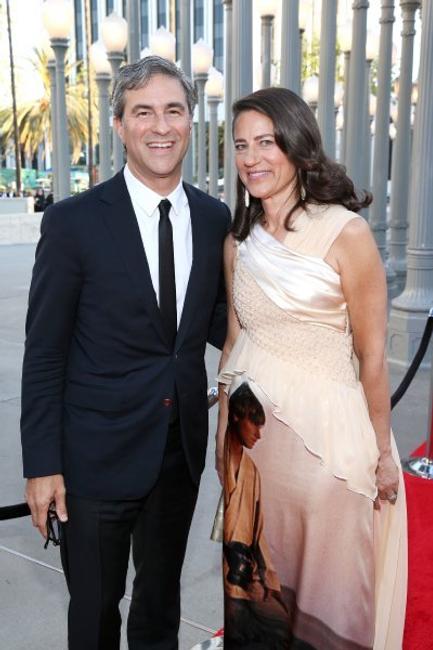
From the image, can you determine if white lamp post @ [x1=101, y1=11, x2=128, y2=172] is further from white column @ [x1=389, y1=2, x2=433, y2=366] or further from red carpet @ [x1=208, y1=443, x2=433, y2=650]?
red carpet @ [x1=208, y1=443, x2=433, y2=650]

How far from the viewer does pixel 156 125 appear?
2250 mm

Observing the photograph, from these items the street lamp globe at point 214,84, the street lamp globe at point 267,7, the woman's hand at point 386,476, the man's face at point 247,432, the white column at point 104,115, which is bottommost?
the woman's hand at point 386,476

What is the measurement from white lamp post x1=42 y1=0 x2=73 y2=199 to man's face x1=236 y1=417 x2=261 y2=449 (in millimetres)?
6993

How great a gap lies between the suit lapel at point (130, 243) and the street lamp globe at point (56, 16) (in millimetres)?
7081

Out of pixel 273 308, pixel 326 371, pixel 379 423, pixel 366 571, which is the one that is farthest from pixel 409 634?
pixel 273 308

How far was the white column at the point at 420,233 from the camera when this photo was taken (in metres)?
7.72

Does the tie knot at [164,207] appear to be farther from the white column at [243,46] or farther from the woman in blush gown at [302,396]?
the white column at [243,46]

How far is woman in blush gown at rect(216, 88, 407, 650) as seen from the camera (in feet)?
7.35

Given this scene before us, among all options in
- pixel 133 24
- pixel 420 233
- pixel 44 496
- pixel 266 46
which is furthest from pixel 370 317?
pixel 266 46

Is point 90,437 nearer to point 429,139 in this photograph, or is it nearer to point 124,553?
point 124,553

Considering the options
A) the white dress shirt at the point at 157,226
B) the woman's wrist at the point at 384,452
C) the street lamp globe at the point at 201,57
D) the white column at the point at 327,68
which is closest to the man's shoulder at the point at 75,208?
the white dress shirt at the point at 157,226

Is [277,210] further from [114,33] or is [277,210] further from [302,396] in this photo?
[114,33]

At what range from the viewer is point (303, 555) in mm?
2357
